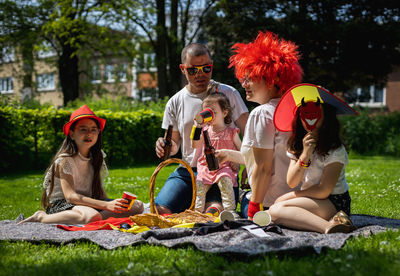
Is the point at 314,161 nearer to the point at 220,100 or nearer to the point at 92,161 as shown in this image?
the point at 220,100

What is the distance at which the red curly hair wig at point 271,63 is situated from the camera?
3.73m

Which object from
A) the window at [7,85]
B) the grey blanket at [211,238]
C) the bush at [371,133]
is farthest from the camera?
the window at [7,85]

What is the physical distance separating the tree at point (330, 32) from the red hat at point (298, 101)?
14.7 meters

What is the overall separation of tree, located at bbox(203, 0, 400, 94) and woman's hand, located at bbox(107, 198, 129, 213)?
14.6 metres

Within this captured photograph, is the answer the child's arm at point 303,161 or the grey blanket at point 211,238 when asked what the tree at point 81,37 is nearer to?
the grey blanket at point 211,238

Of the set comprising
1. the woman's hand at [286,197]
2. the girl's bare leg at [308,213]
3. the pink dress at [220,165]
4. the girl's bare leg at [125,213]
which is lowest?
the girl's bare leg at [125,213]

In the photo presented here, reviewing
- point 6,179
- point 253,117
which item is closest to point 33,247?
point 253,117

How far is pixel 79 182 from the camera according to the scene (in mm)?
4676

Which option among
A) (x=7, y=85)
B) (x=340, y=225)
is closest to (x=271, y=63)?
(x=340, y=225)

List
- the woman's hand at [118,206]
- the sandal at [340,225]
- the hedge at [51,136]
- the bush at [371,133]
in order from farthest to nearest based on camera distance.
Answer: the bush at [371,133]
the hedge at [51,136]
the woman's hand at [118,206]
the sandal at [340,225]

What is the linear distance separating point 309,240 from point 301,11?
16.7m

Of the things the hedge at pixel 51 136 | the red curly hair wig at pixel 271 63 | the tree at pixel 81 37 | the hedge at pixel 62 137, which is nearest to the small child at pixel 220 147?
the red curly hair wig at pixel 271 63

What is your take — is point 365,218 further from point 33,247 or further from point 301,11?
point 301,11

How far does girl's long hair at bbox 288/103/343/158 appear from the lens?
136 inches
